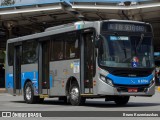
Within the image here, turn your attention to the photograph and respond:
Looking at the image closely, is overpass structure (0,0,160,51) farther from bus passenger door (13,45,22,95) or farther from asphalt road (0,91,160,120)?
asphalt road (0,91,160,120)

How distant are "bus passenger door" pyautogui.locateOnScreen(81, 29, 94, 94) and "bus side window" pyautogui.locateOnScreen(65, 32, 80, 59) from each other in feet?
1.23

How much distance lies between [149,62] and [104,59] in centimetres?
184

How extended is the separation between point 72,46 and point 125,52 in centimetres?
230

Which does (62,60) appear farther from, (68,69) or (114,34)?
(114,34)

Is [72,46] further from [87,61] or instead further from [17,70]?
[17,70]

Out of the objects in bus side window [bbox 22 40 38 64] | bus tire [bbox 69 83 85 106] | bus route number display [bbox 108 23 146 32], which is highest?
bus route number display [bbox 108 23 146 32]

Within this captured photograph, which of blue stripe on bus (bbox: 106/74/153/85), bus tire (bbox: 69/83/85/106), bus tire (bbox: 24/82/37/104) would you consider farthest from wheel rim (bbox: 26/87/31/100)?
blue stripe on bus (bbox: 106/74/153/85)

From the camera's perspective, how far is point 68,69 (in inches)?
738

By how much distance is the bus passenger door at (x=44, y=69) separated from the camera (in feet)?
66.9

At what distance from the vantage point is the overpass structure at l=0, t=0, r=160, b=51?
37.9 m

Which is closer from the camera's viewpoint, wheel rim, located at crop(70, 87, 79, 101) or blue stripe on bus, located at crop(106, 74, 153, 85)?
blue stripe on bus, located at crop(106, 74, 153, 85)

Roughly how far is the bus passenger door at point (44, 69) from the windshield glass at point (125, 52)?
383 centimetres

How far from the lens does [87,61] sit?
1775 cm

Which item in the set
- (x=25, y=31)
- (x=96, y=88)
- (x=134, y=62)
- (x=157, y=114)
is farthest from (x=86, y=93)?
(x=25, y=31)
